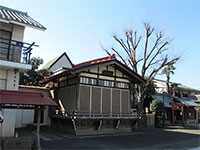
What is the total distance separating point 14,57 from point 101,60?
691 centimetres

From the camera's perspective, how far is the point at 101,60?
1536cm

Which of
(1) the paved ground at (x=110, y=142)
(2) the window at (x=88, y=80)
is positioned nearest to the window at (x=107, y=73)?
(2) the window at (x=88, y=80)

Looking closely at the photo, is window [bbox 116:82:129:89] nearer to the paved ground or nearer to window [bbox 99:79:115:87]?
window [bbox 99:79:115:87]

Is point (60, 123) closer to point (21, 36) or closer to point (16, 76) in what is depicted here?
point (16, 76)

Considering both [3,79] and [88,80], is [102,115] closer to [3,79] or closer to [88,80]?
[88,80]

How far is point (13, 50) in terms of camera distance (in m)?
11.7

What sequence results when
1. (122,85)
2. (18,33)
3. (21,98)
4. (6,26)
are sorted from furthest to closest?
(122,85)
(18,33)
(6,26)
(21,98)

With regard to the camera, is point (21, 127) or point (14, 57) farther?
point (21, 127)

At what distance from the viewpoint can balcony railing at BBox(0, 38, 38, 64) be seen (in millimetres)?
11680

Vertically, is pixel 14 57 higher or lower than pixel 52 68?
lower

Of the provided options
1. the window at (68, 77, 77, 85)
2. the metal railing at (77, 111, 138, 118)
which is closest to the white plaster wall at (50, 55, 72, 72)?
the window at (68, 77, 77, 85)

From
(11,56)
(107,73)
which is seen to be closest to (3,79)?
(11,56)

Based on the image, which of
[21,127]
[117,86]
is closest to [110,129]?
[117,86]

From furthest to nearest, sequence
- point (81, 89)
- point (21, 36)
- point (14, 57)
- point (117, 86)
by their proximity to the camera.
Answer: point (117, 86)
point (81, 89)
point (21, 36)
point (14, 57)
